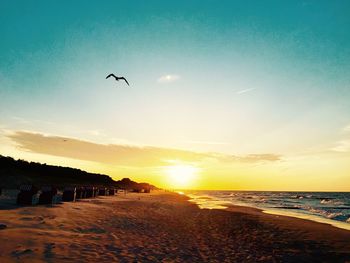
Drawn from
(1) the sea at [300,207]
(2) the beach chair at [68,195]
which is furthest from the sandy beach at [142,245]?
(2) the beach chair at [68,195]

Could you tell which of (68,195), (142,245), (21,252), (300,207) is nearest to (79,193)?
(68,195)

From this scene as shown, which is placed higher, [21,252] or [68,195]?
[68,195]

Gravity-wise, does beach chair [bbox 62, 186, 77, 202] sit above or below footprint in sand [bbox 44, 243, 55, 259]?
above

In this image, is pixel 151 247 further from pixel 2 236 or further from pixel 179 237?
pixel 2 236

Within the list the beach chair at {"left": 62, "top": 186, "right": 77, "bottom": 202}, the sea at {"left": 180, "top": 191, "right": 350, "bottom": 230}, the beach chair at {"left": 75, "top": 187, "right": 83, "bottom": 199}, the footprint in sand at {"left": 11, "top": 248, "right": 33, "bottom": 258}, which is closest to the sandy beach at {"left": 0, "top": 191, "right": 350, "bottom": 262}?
the footprint in sand at {"left": 11, "top": 248, "right": 33, "bottom": 258}

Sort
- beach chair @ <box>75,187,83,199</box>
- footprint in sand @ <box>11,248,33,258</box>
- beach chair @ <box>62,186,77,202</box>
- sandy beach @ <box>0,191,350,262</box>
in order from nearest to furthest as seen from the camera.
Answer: footprint in sand @ <box>11,248,33,258</box> < sandy beach @ <box>0,191,350,262</box> < beach chair @ <box>62,186,77,202</box> < beach chair @ <box>75,187,83,199</box>

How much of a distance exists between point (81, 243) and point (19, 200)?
416 inches

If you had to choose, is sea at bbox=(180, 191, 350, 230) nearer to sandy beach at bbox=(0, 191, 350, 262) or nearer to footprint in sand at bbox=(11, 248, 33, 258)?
sandy beach at bbox=(0, 191, 350, 262)

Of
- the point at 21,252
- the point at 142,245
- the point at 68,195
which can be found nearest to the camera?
the point at 21,252

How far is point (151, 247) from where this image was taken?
10.7m

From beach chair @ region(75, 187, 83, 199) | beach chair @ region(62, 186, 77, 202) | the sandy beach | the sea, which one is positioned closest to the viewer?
the sandy beach

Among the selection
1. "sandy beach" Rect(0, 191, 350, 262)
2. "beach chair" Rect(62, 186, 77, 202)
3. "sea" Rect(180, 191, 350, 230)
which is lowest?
"sea" Rect(180, 191, 350, 230)

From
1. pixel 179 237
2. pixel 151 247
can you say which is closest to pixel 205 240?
pixel 179 237

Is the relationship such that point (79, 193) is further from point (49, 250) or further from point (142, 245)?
point (49, 250)
